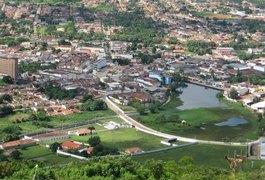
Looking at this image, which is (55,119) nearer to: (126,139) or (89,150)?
(126,139)

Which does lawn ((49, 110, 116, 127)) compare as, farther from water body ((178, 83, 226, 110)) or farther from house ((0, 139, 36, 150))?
water body ((178, 83, 226, 110))

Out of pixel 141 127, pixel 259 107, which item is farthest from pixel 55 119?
pixel 259 107

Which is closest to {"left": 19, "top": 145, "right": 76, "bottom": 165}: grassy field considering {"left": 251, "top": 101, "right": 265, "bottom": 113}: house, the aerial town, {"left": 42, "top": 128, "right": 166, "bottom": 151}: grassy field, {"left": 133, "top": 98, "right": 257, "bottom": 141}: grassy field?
the aerial town

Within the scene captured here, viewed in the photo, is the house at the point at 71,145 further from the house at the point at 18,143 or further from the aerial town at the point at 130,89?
the house at the point at 18,143

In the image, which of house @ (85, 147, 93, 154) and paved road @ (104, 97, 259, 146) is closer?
house @ (85, 147, 93, 154)

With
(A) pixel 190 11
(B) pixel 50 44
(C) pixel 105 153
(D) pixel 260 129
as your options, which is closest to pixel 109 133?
(C) pixel 105 153

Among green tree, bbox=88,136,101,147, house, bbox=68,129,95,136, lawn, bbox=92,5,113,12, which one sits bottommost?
house, bbox=68,129,95,136

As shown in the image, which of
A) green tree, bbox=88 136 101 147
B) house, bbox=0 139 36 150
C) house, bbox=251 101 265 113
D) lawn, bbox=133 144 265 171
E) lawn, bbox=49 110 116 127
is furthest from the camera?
house, bbox=251 101 265 113

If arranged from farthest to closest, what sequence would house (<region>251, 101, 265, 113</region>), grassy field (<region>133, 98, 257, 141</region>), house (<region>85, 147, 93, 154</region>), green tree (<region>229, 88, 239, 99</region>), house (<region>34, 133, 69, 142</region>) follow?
1. green tree (<region>229, 88, 239, 99</region>)
2. house (<region>251, 101, 265, 113</region>)
3. grassy field (<region>133, 98, 257, 141</region>)
4. house (<region>34, 133, 69, 142</region>)
5. house (<region>85, 147, 93, 154</region>)

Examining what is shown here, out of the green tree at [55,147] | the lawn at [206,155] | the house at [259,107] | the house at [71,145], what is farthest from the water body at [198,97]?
the green tree at [55,147]
